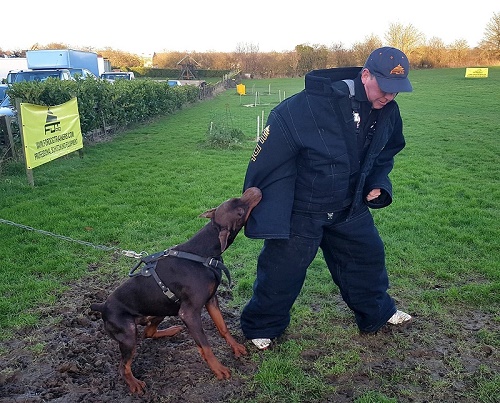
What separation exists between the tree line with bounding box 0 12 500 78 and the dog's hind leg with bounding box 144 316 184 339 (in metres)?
55.0

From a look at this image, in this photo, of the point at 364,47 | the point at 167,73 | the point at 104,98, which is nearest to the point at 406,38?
the point at 364,47

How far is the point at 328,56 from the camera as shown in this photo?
201 feet

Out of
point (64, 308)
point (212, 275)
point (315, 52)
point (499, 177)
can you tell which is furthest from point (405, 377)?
point (315, 52)

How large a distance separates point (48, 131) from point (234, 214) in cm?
760

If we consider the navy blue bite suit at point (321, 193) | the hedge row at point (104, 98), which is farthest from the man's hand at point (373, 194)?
the hedge row at point (104, 98)

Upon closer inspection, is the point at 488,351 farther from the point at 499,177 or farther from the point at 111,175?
the point at 111,175

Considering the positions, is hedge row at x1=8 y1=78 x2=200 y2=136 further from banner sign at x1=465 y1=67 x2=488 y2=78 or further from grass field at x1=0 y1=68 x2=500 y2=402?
banner sign at x1=465 y1=67 x2=488 y2=78

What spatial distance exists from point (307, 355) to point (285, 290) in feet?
1.91

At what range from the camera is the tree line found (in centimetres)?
5841

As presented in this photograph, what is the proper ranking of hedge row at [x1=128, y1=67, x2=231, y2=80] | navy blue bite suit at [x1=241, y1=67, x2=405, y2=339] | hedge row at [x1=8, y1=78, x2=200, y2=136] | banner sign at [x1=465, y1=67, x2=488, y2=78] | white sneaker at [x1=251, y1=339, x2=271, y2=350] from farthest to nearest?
1. hedge row at [x1=128, y1=67, x2=231, y2=80]
2. banner sign at [x1=465, y1=67, x2=488, y2=78]
3. hedge row at [x1=8, y1=78, x2=200, y2=136]
4. white sneaker at [x1=251, y1=339, x2=271, y2=350]
5. navy blue bite suit at [x1=241, y1=67, x2=405, y2=339]

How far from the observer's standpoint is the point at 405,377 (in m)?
3.43

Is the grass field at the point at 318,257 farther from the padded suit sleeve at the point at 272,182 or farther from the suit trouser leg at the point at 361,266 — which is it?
the padded suit sleeve at the point at 272,182

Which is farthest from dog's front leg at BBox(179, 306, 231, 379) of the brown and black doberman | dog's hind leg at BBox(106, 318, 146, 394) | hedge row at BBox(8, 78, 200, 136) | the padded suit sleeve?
hedge row at BBox(8, 78, 200, 136)

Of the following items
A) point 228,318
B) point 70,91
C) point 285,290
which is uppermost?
point 70,91
